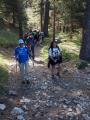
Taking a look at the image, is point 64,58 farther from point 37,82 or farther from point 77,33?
point 77,33

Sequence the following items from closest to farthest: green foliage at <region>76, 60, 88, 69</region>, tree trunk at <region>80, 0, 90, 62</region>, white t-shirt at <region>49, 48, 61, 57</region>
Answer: white t-shirt at <region>49, 48, 61, 57</region> < green foliage at <region>76, 60, 88, 69</region> < tree trunk at <region>80, 0, 90, 62</region>

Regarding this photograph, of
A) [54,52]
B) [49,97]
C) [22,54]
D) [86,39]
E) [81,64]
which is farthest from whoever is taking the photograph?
[86,39]

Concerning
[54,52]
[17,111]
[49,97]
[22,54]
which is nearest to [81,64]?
[54,52]

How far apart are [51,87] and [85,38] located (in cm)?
539

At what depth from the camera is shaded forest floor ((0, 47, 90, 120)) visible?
11.4 m

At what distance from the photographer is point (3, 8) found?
43656 millimetres

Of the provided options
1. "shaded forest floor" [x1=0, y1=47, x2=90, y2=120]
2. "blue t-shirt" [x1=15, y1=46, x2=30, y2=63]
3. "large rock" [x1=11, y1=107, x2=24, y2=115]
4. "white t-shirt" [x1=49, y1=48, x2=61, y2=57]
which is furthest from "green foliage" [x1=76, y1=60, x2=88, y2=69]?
"large rock" [x1=11, y1=107, x2=24, y2=115]

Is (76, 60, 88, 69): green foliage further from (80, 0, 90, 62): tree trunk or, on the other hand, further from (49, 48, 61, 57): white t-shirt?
(49, 48, 61, 57): white t-shirt

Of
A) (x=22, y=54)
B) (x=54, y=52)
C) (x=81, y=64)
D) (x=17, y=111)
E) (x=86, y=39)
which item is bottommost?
(x=81, y=64)

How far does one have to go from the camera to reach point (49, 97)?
1306cm

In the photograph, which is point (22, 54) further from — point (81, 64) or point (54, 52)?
point (81, 64)

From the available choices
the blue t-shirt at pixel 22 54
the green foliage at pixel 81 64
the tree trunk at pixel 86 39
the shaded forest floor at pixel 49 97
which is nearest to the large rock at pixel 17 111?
the shaded forest floor at pixel 49 97

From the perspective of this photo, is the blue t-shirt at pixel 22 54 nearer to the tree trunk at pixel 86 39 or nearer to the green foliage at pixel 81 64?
the green foliage at pixel 81 64

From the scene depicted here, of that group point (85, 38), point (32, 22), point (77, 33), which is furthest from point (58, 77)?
point (32, 22)
